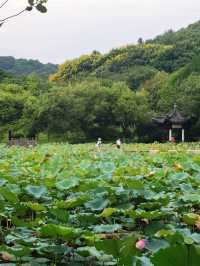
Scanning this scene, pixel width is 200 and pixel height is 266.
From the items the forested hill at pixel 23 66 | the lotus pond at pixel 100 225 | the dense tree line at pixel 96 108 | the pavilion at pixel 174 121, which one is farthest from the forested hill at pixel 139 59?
the lotus pond at pixel 100 225

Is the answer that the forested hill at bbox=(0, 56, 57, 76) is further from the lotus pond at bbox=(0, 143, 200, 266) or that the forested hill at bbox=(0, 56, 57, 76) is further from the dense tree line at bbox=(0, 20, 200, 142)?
the lotus pond at bbox=(0, 143, 200, 266)

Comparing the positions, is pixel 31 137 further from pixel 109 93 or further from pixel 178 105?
pixel 178 105

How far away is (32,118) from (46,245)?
114 ft

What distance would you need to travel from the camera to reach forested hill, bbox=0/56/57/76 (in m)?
69.1

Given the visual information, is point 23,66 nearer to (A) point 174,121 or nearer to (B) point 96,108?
(B) point 96,108

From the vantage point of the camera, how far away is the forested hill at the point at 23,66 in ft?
227

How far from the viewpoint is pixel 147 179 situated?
3.91 meters

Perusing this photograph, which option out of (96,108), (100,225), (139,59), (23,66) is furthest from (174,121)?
(23,66)

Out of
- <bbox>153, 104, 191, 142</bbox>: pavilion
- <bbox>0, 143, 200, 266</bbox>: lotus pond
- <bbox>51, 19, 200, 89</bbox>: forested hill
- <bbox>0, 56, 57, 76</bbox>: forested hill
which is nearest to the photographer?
<bbox>0, 143, 200, 266</bbox>: lotus pond

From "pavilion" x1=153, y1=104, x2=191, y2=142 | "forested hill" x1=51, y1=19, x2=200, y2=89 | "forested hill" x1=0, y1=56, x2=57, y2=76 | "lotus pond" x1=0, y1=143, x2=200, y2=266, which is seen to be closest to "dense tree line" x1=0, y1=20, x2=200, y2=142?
"pavilion" x1=153, y1=104, x2=191, y2=142

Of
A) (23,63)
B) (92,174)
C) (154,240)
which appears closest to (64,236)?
(154,240)

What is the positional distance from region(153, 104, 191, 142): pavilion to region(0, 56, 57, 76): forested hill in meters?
38.2

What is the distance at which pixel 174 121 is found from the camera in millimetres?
31656

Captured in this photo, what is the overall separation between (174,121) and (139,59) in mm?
30827
